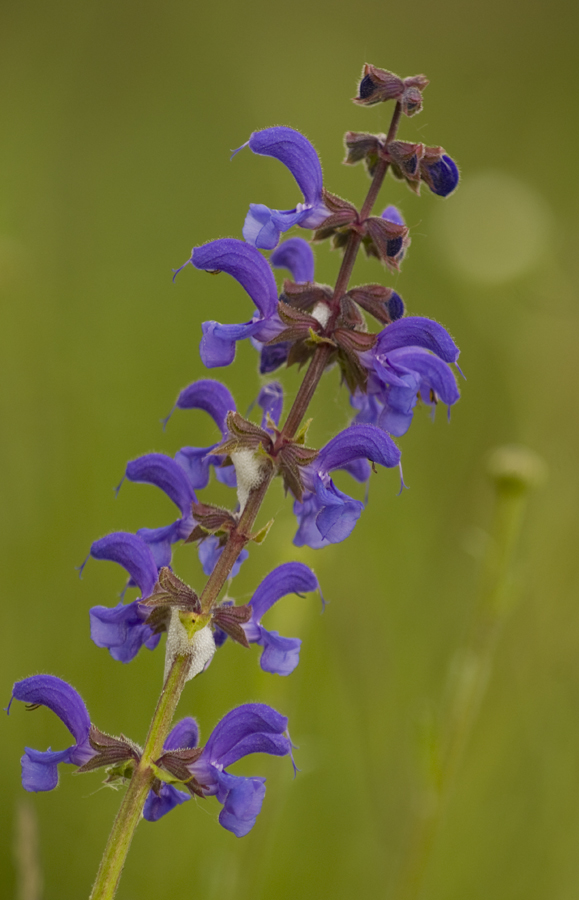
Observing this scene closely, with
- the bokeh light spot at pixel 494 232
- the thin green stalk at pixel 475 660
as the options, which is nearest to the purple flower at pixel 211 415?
the thin green stalk at pixel 475 660

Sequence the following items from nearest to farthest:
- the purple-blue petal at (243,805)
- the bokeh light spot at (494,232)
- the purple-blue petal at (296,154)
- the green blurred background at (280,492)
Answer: the purple-blue petal at (243,805) → the purple-blue petal at (296,154) → the green blurred background at (280,492) → the bokeh light spot at (494,232)

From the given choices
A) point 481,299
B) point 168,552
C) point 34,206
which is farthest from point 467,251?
point 168,552

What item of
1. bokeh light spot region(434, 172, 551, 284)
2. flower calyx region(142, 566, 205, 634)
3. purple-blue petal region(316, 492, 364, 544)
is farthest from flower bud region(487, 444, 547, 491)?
bokeh light spot region(434, 172, 551, 284)

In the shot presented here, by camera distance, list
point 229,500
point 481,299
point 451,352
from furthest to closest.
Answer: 1. point 481,299
2. point 229,500
3. point 451,352

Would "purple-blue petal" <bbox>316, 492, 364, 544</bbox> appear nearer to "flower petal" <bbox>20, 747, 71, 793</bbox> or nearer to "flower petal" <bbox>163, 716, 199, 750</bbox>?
"flower petal" <bbox>163, 716, 199, 750</bbox>

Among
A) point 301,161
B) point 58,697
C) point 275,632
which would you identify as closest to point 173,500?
point 275,632

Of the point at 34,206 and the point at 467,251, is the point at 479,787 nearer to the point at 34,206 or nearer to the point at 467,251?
the point at 467,251

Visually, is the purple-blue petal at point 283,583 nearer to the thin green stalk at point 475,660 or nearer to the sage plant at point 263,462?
the sage plant at point 263,462

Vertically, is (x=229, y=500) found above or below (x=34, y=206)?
below
